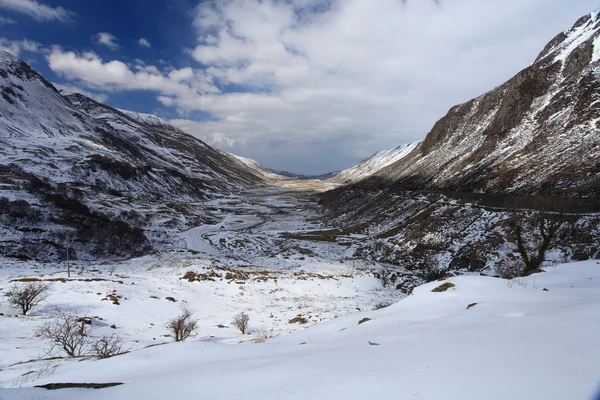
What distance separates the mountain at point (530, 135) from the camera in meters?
57.7

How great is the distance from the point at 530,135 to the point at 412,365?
94319 millimetres

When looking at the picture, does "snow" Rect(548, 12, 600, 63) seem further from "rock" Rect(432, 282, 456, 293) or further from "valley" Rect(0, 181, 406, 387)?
"rock" Rect(432, 282, 456, 293)

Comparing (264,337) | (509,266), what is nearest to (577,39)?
(509,266)

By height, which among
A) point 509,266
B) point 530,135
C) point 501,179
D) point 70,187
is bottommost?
point 509,266

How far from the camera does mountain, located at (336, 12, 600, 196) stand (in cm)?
5769

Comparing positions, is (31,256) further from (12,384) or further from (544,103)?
(544,103)

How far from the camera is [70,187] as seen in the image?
9381 centimetres

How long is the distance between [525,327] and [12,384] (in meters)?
15.1

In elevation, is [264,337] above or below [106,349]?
below

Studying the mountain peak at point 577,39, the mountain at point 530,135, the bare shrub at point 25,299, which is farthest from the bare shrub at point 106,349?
the mountain peak at point 577,39

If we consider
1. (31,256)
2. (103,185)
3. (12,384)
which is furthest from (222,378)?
(103,185)

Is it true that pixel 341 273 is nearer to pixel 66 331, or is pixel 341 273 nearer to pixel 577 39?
pixel 66 331

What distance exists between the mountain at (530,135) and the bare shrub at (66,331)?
62.7 m

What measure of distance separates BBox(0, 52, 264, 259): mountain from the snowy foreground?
58.7 m
